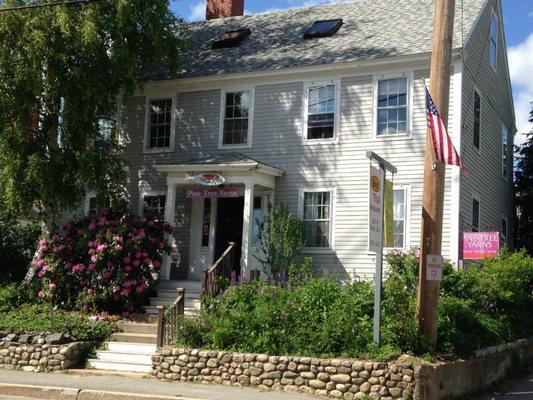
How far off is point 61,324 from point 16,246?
21.9 feet

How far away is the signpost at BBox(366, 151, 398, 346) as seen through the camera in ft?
33.7

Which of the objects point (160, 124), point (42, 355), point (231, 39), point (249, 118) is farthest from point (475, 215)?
point (42, 355)

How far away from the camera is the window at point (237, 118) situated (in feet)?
59.5

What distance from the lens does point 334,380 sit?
10.2 meters

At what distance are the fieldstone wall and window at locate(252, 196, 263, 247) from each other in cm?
564

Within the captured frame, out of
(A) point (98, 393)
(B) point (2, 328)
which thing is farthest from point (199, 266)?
(A) point (98, 393)

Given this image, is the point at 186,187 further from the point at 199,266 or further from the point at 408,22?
the point at 408,22

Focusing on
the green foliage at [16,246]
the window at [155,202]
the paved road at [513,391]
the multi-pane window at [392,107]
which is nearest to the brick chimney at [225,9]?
the window at [155,202]

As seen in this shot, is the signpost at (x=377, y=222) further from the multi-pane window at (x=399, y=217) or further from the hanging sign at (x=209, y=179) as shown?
the hanging sign at (x=209, y=179)

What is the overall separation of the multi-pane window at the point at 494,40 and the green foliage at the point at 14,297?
1403cm

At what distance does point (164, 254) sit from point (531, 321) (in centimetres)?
908

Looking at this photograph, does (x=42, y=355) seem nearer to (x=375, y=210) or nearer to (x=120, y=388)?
(x=120, y=388)

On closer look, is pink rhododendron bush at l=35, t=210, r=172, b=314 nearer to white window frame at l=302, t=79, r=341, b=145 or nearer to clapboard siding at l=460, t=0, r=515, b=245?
white window frame at l=302, t=79, r=341, b=145

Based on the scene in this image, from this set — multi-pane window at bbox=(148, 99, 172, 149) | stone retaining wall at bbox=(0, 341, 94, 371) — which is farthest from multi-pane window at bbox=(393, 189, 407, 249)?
stone retaining wall at bbox=(0, 341, 94, 371)
